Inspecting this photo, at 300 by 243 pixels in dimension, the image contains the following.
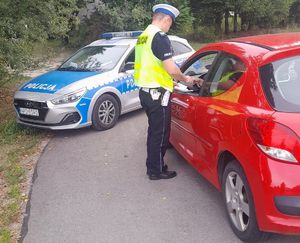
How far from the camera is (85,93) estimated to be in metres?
7.62

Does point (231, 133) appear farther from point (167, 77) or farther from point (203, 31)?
point (203, 31)

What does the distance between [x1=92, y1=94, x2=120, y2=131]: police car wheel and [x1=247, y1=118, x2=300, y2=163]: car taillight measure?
4.81 m

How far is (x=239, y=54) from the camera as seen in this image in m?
4.05

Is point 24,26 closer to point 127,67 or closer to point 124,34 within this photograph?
point 124,34

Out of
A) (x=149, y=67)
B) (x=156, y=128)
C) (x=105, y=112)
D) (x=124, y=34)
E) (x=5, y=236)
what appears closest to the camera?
(x=5, y=236)

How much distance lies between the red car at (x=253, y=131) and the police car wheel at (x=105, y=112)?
3.29 m

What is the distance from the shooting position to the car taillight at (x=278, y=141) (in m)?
3.14

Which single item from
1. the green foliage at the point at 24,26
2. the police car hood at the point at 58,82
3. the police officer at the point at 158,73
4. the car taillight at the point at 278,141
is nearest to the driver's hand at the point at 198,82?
the police officer at the point at 158,73

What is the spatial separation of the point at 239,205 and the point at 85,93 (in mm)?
4423

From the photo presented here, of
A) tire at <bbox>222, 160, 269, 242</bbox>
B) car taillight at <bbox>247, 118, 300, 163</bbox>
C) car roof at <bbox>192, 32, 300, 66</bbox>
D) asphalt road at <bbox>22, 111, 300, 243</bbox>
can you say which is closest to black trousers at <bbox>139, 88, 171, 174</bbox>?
asphalt road at <bbox>22, 111, 300, 243</bbox>

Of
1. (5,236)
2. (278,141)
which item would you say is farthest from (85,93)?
(278,141)

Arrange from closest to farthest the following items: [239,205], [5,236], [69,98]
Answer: [239,205]
[5,236]
[69,98]

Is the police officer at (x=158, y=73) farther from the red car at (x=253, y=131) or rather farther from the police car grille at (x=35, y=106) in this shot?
the police car grille at (x=35, y=106)

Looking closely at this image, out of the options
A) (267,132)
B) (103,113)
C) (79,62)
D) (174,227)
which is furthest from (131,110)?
(267,132)
